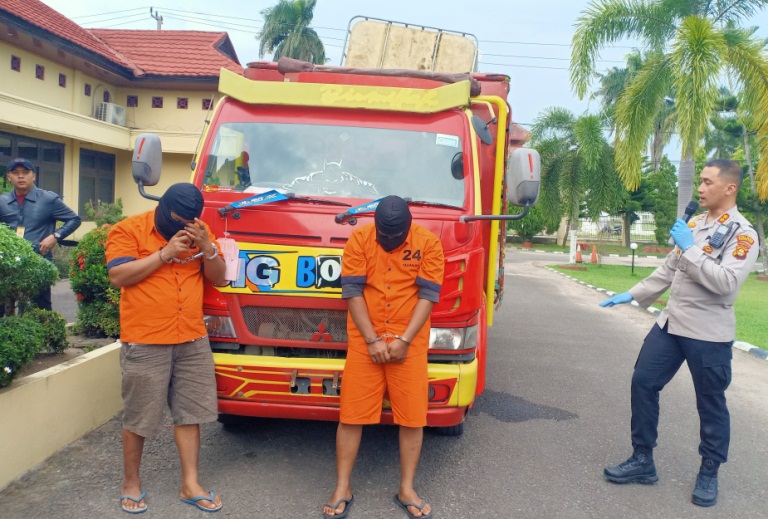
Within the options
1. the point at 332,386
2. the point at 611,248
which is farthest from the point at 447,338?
the point at 611,248

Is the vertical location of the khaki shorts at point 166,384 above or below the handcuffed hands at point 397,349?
below

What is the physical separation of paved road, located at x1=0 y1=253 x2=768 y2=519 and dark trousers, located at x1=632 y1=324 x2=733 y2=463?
1.16 ft

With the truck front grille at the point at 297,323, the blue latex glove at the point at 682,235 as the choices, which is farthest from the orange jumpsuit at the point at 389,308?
the blue latex glove at the point at 682,235

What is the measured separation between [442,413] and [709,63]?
1089 cm

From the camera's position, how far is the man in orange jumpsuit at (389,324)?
346 cm

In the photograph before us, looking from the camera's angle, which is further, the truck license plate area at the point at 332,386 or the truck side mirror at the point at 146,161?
the truck side mirror at the point at 146,161

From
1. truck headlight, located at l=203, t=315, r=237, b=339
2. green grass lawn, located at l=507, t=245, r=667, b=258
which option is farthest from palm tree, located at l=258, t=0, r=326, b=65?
truck headlight, located at l=203, t=315, r=237, b=339

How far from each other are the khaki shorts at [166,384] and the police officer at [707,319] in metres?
2.57

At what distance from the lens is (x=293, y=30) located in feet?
113

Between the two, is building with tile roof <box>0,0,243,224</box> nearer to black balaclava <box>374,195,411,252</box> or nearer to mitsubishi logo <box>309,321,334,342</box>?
mitsubishi logo <box>309,321,334,342</box>

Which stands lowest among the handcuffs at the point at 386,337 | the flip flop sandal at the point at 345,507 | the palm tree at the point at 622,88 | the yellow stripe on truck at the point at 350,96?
the flip flop sandal at the point at 345,507

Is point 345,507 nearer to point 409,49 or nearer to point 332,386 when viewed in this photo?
point 332,386

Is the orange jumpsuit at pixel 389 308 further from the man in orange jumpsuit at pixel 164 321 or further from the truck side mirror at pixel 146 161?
the truck side mirror at pixel 146 161

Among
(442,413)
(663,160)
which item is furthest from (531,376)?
(663,160)
